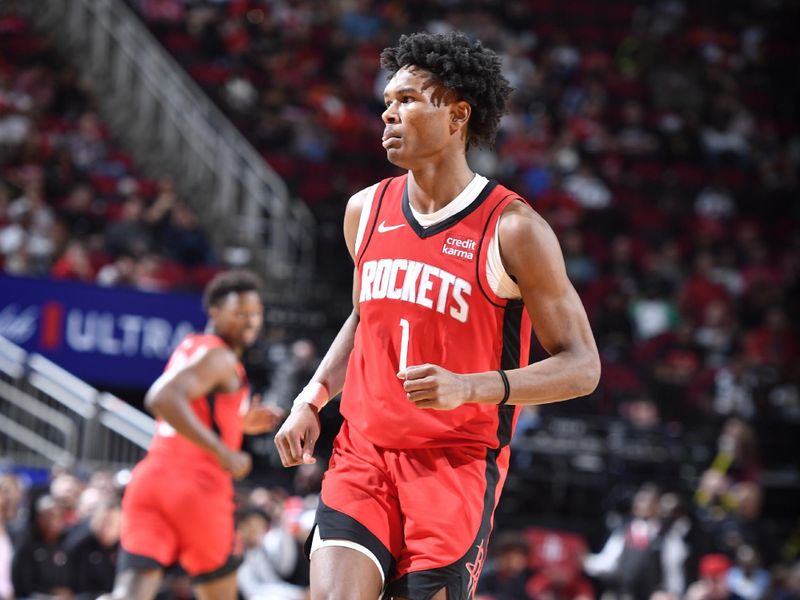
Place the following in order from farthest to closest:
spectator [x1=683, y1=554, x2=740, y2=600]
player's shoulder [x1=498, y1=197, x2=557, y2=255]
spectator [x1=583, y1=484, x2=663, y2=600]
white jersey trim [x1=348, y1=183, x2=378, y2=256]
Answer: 1. spectator [x1=583, y1=484, x2=663, y2=600]
2. spectator [x1=683, y1=554, x2=740, y2=600]
3. white jersey trim [x1=348, y1=183, x2=378, y2=256]
4. player's shoulder [x1=498, y1=197, x2=557, y2=255]

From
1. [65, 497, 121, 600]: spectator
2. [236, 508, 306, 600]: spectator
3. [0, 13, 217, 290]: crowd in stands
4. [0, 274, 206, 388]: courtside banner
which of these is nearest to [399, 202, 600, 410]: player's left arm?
[65, 497, 121, 600]: spectator

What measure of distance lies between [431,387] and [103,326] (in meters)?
9.41

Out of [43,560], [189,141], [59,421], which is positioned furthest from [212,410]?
[189,141]

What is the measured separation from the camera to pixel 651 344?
15.4 metres

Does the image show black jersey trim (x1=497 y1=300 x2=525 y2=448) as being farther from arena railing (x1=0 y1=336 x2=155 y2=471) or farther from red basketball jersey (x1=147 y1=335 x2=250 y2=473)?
arena railing (x1=0 y1=336 x2=155 y2=471)

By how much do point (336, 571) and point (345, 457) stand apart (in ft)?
1.39

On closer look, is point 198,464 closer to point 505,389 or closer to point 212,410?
point 212,410

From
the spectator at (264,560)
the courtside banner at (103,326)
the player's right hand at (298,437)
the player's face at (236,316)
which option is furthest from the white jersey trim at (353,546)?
the courtside banner at (103,326)

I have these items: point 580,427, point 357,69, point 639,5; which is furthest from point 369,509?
point 639,5

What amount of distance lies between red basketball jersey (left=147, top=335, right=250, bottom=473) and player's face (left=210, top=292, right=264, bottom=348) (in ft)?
0.24

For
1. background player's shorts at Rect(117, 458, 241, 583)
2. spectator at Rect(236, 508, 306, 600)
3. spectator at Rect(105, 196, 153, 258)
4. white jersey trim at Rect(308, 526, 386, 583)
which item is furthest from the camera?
spectator at Rect(105, 196, 153, 258)

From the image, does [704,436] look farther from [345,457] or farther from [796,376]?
[345,457]

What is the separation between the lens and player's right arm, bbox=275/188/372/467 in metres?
3.89

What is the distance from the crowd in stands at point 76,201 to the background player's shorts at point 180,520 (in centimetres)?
656
